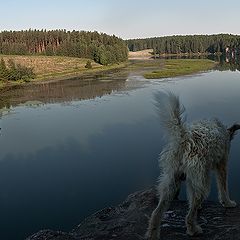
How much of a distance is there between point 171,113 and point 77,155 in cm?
1769

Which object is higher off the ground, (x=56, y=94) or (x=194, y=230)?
(x=194, y=230)

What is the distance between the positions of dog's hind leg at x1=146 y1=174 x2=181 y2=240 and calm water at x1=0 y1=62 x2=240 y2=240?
8.60 meters

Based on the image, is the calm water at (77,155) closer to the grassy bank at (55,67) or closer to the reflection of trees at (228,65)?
the reflection of trees at (228,65)

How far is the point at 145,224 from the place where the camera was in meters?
8.07

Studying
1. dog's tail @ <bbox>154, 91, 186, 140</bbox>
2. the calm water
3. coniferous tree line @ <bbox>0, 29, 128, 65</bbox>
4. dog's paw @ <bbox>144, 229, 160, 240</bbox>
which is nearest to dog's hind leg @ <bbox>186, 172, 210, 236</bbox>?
dog's paw @ <bbox>144, 229, 160, 240</bbox>

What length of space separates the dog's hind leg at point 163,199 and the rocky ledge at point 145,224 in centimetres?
28

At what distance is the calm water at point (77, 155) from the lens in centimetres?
1667

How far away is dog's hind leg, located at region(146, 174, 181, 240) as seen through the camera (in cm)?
706

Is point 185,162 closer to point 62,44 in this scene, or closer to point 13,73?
point 13,73

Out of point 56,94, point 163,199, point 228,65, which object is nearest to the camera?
point 163,199

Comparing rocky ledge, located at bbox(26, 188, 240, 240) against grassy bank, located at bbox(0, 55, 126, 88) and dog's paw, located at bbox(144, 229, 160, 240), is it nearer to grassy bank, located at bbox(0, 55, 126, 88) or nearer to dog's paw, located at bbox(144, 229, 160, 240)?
dog's paw, located at bbox(144, 229, 160, 240)

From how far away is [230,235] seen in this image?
6758 mm

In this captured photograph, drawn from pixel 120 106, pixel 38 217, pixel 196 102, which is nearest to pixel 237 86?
pixel 196 102

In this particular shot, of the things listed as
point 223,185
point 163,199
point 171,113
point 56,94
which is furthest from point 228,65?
point 171,113
